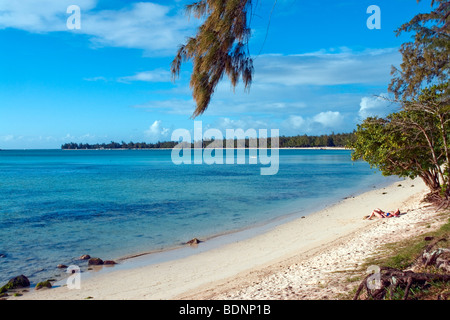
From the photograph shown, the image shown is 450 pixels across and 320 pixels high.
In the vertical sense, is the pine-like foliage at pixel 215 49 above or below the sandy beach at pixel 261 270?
above

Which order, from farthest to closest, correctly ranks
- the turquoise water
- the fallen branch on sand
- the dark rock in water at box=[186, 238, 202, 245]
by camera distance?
1. the dark rock in water at box=[186, 238, 202, 245]
2. the turquoise water
3. the fallen branch on sand

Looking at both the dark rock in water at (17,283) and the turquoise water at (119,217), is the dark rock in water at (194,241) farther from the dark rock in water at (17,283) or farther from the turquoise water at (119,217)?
the dark rock in water at (17,283)

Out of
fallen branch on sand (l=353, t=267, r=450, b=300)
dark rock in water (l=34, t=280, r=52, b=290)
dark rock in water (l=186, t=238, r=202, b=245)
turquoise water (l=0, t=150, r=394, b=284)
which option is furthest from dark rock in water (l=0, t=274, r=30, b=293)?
fallen branch on sand (l=353, t=267, r=450, b=300)

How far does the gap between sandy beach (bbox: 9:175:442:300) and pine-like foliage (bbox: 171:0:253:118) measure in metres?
3.46

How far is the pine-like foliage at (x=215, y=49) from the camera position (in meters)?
5.82

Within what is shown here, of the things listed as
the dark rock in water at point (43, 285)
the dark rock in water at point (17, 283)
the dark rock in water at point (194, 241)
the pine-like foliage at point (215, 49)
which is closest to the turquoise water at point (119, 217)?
the dark rock in water at point (194, 241)

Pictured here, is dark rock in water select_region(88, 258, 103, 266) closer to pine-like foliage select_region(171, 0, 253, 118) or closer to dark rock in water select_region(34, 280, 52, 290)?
dark rock in water select_region(34, 280, 52, 290)

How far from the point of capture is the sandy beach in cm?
668

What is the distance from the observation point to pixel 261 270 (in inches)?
337

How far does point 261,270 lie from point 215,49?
201 inches

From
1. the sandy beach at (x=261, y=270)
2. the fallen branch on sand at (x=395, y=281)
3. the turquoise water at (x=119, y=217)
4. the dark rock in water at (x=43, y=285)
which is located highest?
the fallen branch on sand at (x=395, y=281)

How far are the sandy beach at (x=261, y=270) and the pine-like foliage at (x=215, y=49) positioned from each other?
3464 millimetres
